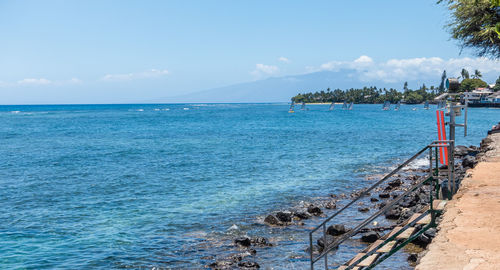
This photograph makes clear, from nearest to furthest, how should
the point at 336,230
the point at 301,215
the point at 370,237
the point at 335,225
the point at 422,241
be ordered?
the point at 422,241 < the point at 370,237 < the point at 336,230 < the point at 335,225 < the point at 301,215

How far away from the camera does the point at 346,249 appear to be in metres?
12.7

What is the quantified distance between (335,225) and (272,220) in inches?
101

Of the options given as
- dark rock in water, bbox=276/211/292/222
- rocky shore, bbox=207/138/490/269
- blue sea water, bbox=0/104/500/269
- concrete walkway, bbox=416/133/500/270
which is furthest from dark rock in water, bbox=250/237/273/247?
concrete walkway, bbox=416/133/500/270

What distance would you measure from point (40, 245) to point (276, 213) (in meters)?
8.20

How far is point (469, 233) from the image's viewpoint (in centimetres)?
848

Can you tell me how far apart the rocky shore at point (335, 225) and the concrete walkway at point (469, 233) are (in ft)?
2.10

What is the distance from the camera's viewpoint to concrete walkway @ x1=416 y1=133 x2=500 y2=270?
23.6 feet

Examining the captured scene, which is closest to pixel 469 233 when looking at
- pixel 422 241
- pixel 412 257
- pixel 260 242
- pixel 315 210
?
pixel 412 257

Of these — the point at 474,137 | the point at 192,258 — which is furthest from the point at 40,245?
the point at 474,137

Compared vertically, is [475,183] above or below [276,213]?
above

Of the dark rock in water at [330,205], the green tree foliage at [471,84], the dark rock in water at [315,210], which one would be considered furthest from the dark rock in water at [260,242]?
the green tree foliage at [471,84]

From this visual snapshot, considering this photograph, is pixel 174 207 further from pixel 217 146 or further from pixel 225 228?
pixel 217 146

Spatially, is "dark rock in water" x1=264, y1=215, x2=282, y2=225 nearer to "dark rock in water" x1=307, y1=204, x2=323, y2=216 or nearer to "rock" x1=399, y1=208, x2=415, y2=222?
"dark rock in water" x1=307, y1=204, x2=323, y2=216

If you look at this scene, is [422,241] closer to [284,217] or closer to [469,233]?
[469,233]
